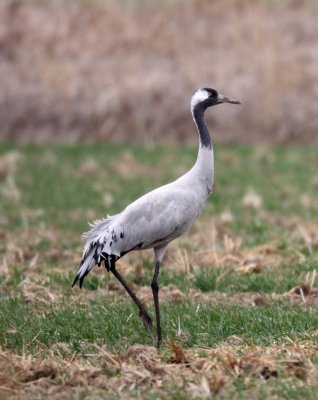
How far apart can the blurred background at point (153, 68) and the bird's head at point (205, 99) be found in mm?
16341

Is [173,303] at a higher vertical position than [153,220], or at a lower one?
lower

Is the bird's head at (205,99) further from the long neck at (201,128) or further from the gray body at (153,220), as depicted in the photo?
the gray body at (153,220)

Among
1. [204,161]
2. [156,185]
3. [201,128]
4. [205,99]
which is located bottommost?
[156,185]

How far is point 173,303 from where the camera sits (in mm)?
8516

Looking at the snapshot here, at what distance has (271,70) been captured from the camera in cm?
2525

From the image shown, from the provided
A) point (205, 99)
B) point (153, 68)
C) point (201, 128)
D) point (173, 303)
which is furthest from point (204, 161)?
point (153, 68)

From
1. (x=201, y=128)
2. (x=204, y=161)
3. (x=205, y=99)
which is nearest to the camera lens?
(x=204, y=161)

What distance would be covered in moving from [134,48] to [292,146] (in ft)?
18.8

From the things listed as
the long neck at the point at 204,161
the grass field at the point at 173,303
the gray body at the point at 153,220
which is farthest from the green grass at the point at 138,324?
the long neck at the point at 204,161

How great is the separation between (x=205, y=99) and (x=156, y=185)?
939 centimetres

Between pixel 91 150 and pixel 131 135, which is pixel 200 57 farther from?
pixel 91 150

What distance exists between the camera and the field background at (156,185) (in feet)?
21.1

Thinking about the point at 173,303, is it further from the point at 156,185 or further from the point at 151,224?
the point at 156,185

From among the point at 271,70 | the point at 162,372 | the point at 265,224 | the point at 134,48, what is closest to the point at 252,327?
the point at 162,372
